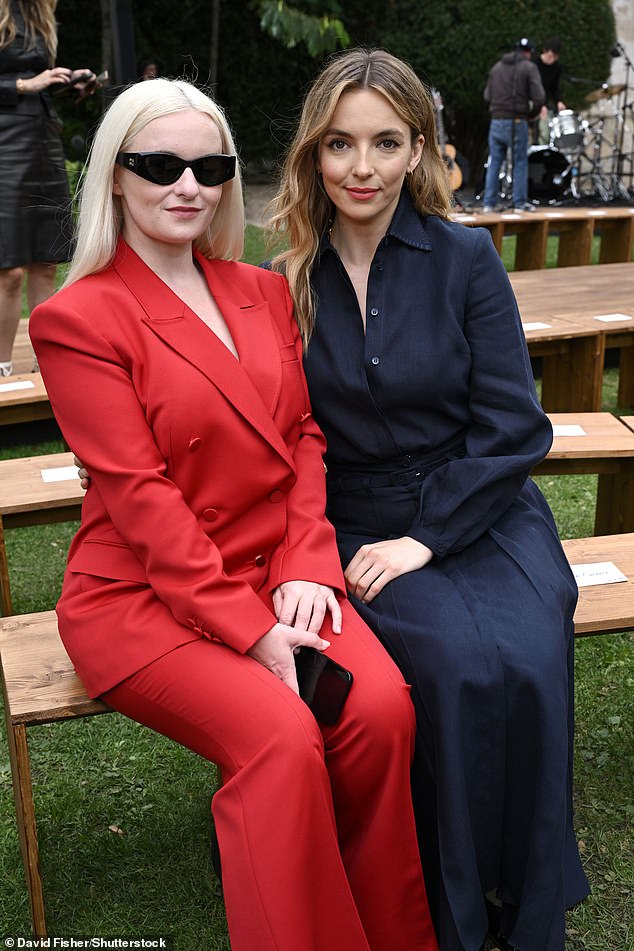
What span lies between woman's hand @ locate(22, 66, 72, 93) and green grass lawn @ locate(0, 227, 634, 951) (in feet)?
8.96

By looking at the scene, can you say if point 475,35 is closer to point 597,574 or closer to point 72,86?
point 72,86

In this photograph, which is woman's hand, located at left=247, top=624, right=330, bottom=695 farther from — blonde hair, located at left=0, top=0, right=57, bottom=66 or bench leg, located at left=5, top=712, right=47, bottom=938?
blonde hair, located at left=0, top=0, right=57, bottom=66

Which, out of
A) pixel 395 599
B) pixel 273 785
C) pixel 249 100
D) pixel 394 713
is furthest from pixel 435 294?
pixel 249 100

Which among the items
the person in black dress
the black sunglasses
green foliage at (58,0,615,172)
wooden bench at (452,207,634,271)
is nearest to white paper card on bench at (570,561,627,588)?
the black sunglasses

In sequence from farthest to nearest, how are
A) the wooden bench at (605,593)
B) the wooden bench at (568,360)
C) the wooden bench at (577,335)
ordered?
the wooden bench at (577,335) → the wooden bench at (568,360) → the wooden bench at (605,593)

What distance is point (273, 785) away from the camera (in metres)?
1.83

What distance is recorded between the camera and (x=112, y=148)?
2.11 m

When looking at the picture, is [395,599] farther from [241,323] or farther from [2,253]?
[2,253]

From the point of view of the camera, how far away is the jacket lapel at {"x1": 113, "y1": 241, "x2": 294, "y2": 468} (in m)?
2.11

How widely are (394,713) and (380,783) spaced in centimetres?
13

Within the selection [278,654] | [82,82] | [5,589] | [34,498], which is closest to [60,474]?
[34,498]

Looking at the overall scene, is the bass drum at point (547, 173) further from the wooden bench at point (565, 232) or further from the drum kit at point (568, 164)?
the wooden bench at point (565, 232)

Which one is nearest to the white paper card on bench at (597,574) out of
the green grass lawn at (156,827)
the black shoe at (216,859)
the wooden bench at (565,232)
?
the green grass lawn at (156,827)

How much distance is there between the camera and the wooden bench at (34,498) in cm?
339
